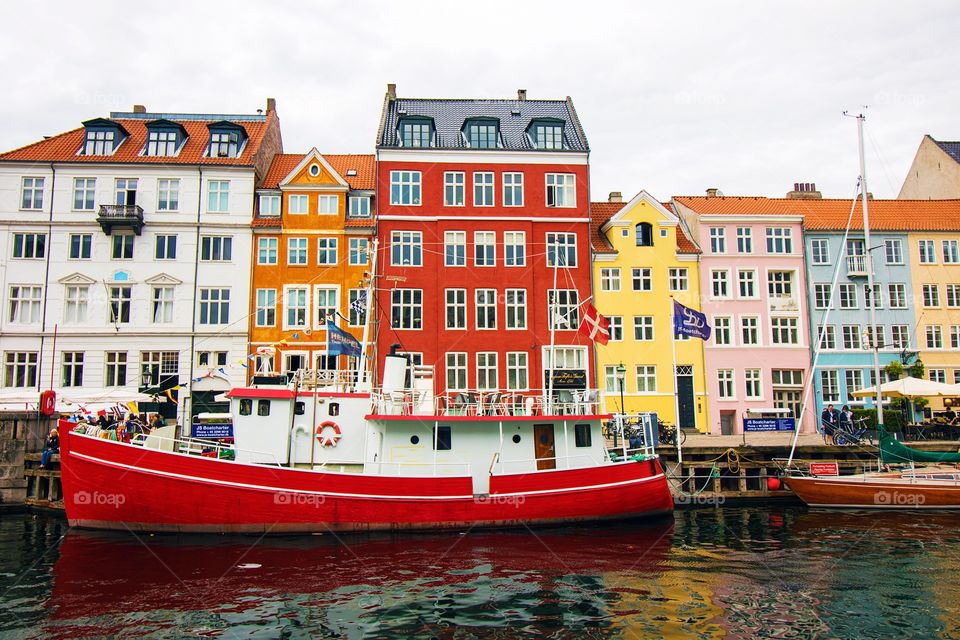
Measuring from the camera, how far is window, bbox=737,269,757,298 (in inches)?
1544

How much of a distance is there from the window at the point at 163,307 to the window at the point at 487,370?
16029 millimetres

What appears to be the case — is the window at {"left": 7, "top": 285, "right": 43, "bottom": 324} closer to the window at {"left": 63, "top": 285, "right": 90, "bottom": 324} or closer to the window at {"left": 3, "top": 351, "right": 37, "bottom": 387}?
the window at {"left": 63, "top": 285, "right": 90, "bottom": 324}

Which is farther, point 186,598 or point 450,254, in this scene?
point 450,254

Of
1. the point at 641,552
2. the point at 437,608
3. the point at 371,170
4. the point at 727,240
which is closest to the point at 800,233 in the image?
the point at 727,240

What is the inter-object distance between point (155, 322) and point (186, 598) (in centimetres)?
2426

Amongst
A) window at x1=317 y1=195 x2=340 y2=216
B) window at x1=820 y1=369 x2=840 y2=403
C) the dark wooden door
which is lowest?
the dark wooden door

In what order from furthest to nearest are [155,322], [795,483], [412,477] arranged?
[155,322] < [795,483] < [412,477]

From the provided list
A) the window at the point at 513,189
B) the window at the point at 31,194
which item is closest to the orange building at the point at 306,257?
the window at the point at 513,189

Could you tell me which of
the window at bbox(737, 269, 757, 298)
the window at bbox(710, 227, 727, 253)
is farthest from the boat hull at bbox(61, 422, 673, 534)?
the window at bbox(710, 227, 727, 253)

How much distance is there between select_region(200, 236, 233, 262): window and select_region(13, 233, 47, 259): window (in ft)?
25.8

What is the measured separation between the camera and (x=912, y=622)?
1234 centimetres

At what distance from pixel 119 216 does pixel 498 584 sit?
2937cm

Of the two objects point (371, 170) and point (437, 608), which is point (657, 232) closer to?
point (371, 170)

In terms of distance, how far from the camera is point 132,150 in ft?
121
